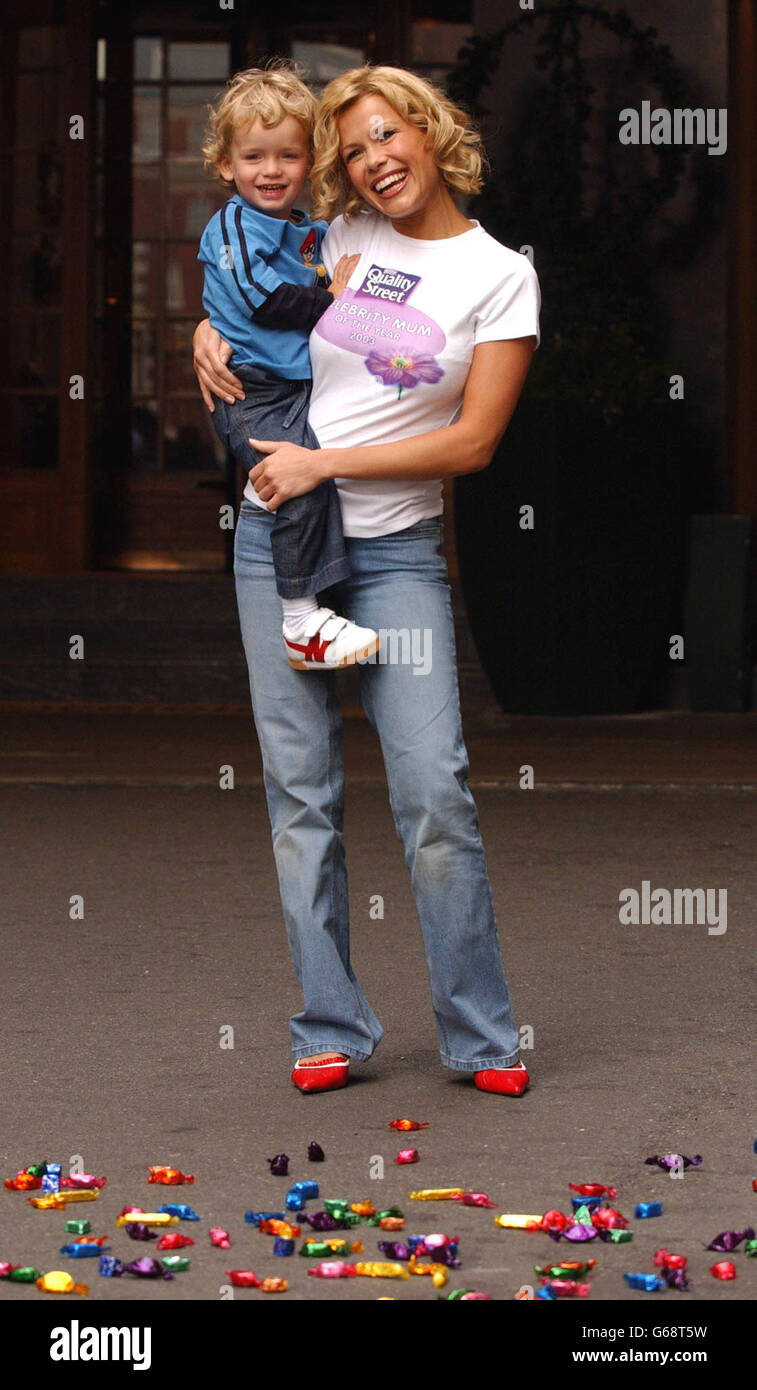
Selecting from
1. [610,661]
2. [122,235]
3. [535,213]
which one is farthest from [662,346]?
[122,235]

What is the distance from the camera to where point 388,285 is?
438 centimetres

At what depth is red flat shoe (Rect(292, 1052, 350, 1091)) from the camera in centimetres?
460

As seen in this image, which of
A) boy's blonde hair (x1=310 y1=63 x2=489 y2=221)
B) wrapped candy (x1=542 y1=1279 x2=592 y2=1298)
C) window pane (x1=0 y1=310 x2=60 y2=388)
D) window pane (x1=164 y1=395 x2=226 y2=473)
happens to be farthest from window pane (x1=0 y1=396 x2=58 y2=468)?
wrapped candy (x1=542 y1=1279 x2=592 y2=1298)

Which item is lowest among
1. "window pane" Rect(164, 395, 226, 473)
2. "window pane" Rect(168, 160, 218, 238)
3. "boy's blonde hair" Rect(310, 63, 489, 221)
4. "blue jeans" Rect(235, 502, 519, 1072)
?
"blue jeans" Rect(235, 502, 519, 1072)

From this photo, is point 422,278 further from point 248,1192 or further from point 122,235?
point 122,235

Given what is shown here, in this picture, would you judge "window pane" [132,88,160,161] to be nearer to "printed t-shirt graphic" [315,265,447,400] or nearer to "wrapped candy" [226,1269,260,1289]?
"printed t-shirt graphic" [315,265,447,400]

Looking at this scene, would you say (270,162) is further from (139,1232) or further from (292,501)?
(139,1232)

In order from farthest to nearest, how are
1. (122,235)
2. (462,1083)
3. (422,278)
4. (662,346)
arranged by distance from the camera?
1. (122,235)
2. (662,346)
3. (462,1083)
4. (422,278)

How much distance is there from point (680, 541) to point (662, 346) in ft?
3.69

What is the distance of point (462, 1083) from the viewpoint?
4.71 m

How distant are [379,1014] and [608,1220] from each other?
5.26 ft

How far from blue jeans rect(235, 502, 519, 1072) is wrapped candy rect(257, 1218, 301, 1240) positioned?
90 cm

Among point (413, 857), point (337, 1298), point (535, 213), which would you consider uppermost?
point (535, 213)

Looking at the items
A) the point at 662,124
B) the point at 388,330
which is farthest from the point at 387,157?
the point at 662,124
